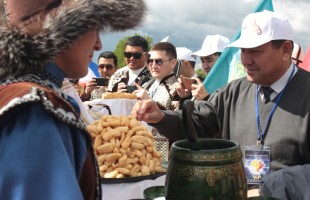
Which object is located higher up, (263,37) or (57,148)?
(263,37)

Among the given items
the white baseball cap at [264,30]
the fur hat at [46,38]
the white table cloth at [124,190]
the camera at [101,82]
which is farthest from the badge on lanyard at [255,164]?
the camera at [101,82]

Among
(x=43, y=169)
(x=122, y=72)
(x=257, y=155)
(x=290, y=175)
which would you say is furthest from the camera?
(x=122, y=72)

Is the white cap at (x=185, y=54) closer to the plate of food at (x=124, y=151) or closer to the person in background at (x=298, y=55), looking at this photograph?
the person in background at (x=298, y=55)

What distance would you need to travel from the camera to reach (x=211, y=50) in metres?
5.55

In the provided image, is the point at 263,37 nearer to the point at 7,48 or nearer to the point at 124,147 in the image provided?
the point at 124,147

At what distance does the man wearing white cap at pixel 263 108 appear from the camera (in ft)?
7.61

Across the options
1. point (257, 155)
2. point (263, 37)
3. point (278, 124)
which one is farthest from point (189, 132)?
point (263, 37)

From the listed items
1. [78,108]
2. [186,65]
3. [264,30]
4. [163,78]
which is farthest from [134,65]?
[78,108]

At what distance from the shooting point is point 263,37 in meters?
2.58

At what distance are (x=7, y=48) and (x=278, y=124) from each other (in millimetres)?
1778

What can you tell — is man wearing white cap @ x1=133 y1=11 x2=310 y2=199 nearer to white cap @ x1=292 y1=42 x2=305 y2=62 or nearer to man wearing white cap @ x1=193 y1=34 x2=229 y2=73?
white cap @ x1=292 y1=42 x2=305 y2=62

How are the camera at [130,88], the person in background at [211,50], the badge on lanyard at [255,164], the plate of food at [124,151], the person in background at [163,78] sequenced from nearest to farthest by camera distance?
the badge on lanyard at [255,164] < the plate of food at [124,151] < the person in background at [163,78] < the camera at [130,88] < the person in background at [211,50]

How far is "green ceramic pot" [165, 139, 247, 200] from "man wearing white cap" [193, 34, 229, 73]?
4.56m

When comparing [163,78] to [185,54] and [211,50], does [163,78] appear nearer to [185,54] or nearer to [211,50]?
[211,50]
